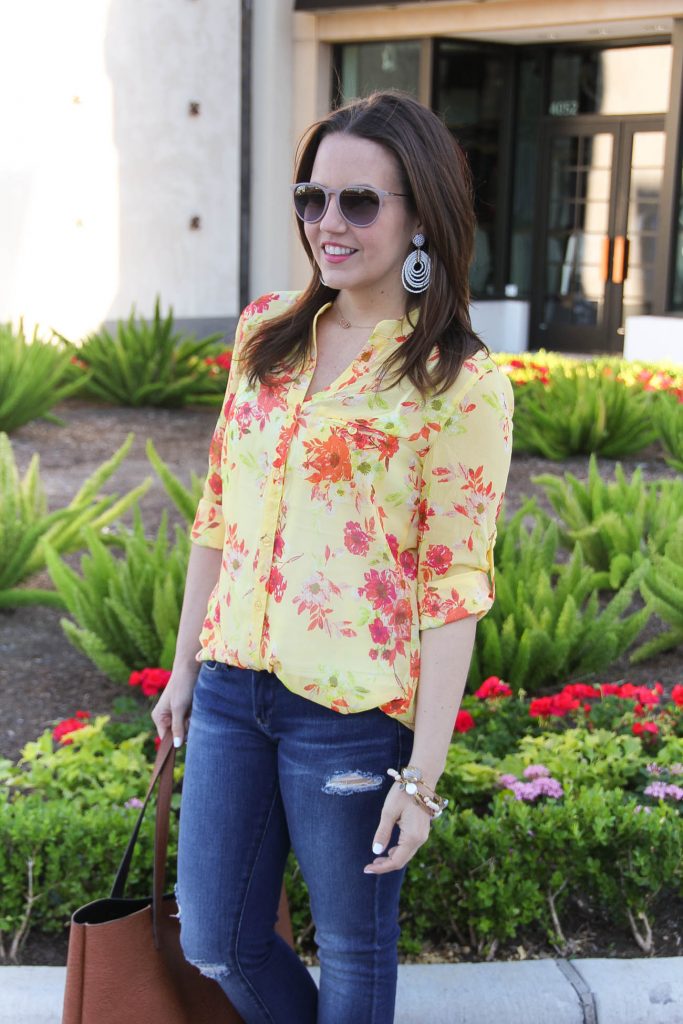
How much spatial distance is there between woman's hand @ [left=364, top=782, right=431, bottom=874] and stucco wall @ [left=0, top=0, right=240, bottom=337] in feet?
34.9

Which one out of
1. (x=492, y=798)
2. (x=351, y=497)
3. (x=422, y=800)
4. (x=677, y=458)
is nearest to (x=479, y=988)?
(x=492, y=798)

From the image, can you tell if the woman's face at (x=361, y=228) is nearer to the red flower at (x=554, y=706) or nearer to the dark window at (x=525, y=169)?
the red flower at (x=554, y=706)

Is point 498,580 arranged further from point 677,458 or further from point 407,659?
point 677,458

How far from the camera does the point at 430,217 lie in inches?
71.7

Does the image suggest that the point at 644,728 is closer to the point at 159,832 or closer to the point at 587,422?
the point at 159,832

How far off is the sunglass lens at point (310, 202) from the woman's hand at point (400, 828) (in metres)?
0.80

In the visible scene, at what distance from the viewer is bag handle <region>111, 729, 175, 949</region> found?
1980mm

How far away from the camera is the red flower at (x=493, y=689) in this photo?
11.4 ft

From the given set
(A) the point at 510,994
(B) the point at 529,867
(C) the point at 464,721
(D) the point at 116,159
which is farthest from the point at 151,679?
(D) the point at 116,159

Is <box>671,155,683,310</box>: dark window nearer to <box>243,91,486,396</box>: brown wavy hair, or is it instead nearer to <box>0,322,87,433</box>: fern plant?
<box>0,322,87,433</box>: fern plant

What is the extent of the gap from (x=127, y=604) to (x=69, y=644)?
639 mm

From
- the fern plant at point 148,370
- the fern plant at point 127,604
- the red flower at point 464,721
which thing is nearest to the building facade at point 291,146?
the fern plant at point 148,370

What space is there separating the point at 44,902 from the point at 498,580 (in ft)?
5.59

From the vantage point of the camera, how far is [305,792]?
1.82 metres
